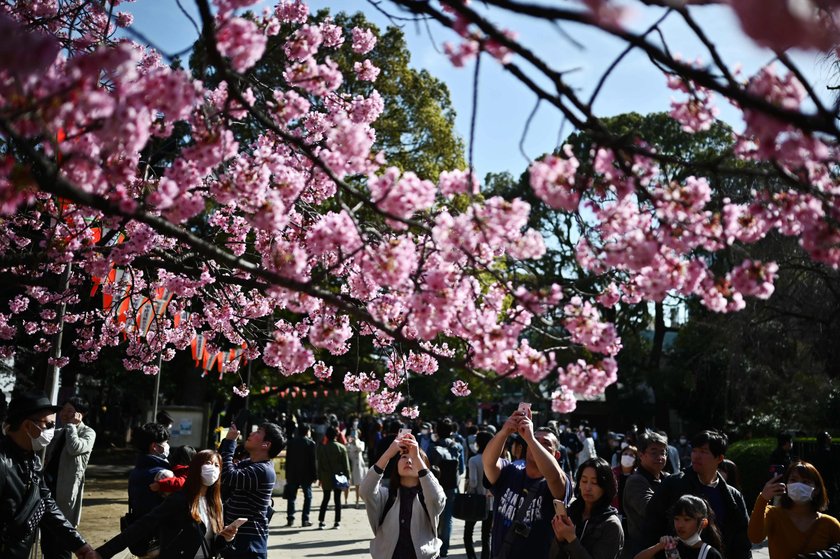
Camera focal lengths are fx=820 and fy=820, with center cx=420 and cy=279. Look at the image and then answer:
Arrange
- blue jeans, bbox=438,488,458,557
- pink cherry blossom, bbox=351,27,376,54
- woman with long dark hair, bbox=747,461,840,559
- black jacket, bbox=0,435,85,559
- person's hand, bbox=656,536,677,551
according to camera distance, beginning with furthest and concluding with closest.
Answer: blue jeans, bbox=438,488,458,557, pink cherry blossom, bbox=351,27,376,54, woman with long dark hair, bbox=747,461,840,559, black jacket, bbox=0,435,85,559, person's hand, bbox=656,536,677,551

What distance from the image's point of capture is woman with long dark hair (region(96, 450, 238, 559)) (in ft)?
18.4

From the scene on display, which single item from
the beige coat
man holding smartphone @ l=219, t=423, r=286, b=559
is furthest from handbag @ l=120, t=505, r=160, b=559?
the beige coat

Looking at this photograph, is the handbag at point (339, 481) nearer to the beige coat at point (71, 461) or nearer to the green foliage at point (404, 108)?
the beige coat at point (71, 461)

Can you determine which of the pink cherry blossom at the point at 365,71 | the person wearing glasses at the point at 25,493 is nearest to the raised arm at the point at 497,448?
the person wearing glasses at the point at 25,493

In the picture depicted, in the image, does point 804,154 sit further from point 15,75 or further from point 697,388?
point 697,388

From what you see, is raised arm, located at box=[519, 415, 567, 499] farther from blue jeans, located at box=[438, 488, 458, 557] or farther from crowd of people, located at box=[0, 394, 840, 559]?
blue jeans, located at box=[438, 488, 458, 557]

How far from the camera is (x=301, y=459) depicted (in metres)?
14.3

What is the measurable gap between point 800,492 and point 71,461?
7.48m

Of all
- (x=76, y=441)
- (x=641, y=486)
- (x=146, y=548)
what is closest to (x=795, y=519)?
(x=641, y=486)

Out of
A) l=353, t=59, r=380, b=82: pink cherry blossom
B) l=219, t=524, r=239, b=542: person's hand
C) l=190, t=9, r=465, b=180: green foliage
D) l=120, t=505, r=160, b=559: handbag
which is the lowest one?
l=120, t=505, r=160, b=559: handbag

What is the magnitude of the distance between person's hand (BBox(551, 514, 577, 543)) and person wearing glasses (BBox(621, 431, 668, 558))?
1339 millimetres

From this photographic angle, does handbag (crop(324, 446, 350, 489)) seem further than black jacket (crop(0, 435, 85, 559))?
Yes

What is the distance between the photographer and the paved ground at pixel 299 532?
11.7 meters

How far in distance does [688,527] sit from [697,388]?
3142cm
